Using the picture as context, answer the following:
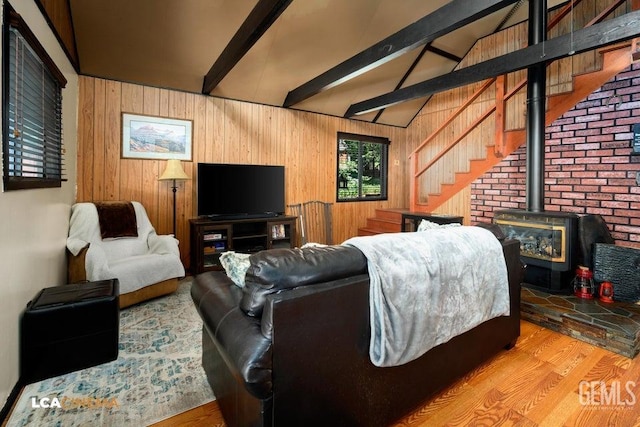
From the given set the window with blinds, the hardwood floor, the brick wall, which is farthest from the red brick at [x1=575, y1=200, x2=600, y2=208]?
the window with blinds

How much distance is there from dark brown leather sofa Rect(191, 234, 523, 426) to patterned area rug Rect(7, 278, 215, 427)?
13.3 inches

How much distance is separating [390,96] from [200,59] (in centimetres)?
264

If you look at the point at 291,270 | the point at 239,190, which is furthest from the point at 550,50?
the point at 239,190

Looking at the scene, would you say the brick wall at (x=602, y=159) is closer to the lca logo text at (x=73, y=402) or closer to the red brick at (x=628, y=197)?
the red brick at (x=628, y=197)

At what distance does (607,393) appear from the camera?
1736mm

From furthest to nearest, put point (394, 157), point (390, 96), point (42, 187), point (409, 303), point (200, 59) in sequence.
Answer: point (394, 157)
point (390, 96)
point (200, 59)
point (42, 187)
point (409, 303)

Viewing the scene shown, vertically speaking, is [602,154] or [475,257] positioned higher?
[602,154]

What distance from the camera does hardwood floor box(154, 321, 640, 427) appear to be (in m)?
1.54

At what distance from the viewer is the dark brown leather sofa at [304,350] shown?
1.08 m

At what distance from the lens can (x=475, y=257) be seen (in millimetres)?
1724

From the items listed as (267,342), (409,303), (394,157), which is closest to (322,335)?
(267,342)

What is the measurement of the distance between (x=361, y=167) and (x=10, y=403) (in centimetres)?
524

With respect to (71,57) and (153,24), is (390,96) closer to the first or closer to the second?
(153,24)

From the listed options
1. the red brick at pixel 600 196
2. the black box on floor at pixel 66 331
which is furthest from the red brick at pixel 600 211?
the black box on floor at pixel 66 331
